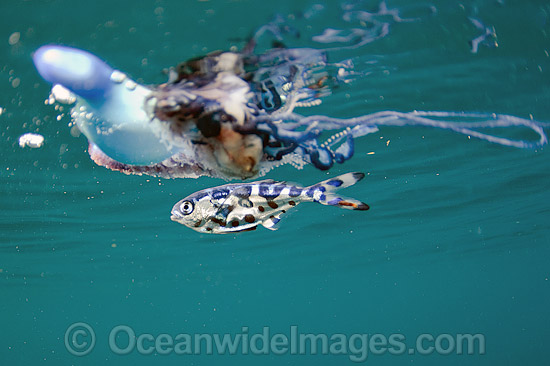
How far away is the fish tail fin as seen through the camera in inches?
177

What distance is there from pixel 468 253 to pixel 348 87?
4126cm

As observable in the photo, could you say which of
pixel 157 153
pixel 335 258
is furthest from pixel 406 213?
pixel 157 153

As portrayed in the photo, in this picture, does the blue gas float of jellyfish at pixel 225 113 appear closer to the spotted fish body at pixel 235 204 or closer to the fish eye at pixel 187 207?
the spotted fish body at pixel 235 204

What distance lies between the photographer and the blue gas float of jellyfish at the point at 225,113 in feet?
15.2

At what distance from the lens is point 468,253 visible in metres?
44.1

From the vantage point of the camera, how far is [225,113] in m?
5.68

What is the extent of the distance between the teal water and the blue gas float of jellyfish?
423 millimetres

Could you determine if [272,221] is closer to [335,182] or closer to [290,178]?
[335,182]

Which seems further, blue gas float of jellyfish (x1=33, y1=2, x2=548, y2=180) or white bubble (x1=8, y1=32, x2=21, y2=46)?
white bubble (x1=8, y1=32, x2=21, y2=46)

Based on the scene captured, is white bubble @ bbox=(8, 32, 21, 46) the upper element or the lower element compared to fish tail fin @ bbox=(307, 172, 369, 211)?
upper

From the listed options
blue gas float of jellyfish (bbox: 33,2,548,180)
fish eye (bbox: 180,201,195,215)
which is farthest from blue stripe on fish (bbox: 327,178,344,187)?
fish eye (bbox: 180,201,195,215)

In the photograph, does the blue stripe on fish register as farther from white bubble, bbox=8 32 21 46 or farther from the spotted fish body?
white bubble, bbox=8 32 21 46

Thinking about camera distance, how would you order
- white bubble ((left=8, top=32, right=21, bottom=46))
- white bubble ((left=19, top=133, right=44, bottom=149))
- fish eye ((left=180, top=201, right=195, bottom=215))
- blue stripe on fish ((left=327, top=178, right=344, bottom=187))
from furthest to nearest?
white bubble ((left=19, top=133, right=44, bottom=149)) → white bubble ((left=8, top=32, right=21, bottom=46)) → fish eye ((left=180, top=201, right=195, bottom=215)) → blue stripe on fish ((left=327, top=178, right=344, bottom=187))

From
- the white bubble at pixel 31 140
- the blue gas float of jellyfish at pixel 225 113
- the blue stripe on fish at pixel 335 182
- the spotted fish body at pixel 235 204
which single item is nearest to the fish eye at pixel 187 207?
the spotted fish body at pixel 235 204
